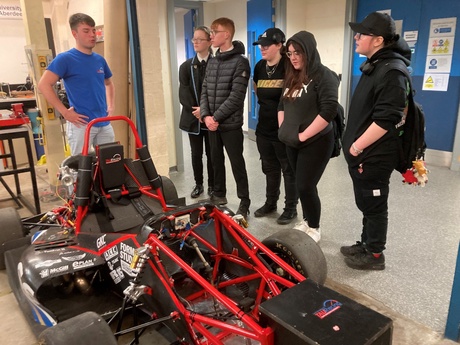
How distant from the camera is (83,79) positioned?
3.39 meters

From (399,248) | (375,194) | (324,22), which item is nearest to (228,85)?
(375,194)

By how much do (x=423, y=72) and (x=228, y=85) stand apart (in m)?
3.25

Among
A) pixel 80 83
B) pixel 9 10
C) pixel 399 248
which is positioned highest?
pixel 9 10

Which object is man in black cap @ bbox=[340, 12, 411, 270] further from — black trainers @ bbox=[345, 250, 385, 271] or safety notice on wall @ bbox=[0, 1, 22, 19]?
safety notice on wall @ bbox=[0, 1, 22, 19]

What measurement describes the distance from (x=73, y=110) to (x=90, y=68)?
388 millimetres

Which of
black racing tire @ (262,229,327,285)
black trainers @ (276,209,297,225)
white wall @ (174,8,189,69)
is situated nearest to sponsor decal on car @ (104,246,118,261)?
black racing tire @ (262,229,327,285)

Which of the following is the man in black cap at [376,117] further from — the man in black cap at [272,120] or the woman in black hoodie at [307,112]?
the man in black cap at [272,120]

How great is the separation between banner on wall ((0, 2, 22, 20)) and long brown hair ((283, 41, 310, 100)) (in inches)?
240

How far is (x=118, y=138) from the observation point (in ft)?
15.6

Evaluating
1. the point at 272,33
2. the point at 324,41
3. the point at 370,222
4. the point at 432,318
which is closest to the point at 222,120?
the point at 272,33

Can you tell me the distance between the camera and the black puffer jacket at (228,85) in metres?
3.54

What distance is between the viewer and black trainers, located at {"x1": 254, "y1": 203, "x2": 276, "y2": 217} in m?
3.89

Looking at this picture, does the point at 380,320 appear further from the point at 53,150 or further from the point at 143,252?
the point at 53,150

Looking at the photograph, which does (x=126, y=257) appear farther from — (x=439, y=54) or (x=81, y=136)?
(x=439, y=54)
